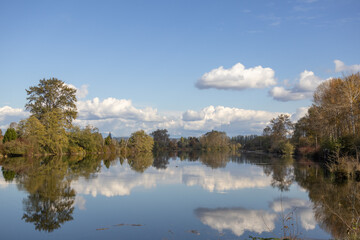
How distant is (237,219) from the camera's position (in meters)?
9.88

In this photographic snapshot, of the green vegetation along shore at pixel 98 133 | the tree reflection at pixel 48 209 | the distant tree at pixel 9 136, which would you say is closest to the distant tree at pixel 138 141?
the green vegetation along shore at pixel 98 133

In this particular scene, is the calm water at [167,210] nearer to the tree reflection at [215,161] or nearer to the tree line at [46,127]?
the tree reflection at [215,161]

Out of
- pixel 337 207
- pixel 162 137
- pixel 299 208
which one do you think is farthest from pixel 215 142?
pixel 337 207

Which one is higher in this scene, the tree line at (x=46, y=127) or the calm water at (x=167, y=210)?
the tree line at (x=46, y=127)

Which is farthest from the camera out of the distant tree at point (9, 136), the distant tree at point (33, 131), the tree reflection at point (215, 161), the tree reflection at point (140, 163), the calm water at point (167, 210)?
the distant tree at point (9, 136)

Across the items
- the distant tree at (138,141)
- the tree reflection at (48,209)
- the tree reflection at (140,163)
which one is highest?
the distant tree at (138,141)

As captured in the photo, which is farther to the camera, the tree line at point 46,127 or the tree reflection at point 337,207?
the tree line at point 46,127

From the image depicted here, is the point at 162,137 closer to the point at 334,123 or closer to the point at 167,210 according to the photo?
the point at 334,123

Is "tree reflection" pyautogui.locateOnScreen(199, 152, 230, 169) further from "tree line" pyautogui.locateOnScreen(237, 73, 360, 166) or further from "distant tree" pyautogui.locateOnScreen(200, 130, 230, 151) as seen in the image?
"distant tree" pyautogui.locateOnScreen(200, 130, 230, 151)

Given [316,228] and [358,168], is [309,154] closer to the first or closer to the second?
[358,168]

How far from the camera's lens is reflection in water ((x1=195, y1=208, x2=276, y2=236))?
8891 mm

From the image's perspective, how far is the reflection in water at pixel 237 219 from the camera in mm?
8891

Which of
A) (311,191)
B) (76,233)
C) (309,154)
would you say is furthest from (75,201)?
(309,154)

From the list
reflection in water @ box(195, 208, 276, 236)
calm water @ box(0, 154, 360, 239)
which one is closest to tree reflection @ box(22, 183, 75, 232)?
calm water @ box(0, 154, 360, 239)
